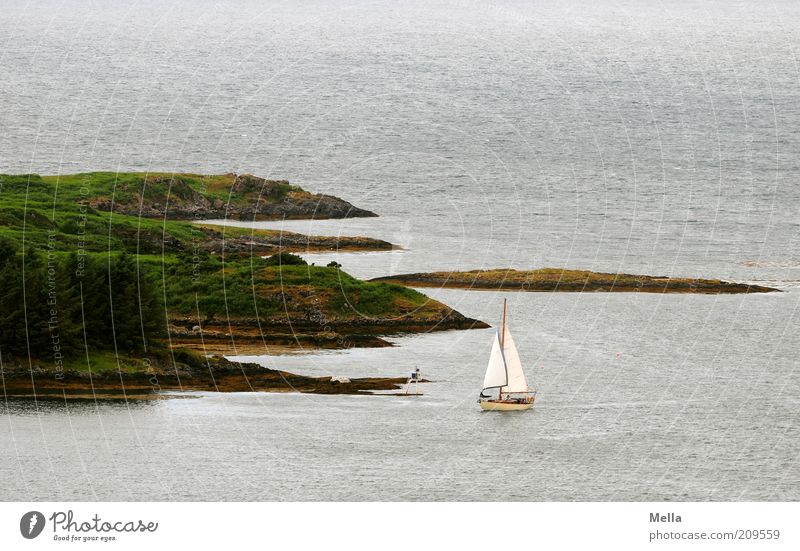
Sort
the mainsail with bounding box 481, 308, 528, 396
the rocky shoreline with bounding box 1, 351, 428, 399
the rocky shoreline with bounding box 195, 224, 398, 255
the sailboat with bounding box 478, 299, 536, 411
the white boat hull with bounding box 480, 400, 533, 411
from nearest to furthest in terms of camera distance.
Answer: the rocky shoreline with bounding box 1, 351, 428, 399 < the white boat hull with bounding box 480, 400, 533, 411 < the sailboat with bounding box 478, 299, 536, 411 < the mainsail with bounding box 481, 308, 528, 396 < the rocky shoreline with bounding box 195, 224, 398, 255

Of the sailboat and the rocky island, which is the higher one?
the rocky island

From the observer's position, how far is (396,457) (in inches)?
4048

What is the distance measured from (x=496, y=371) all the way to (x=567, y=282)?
56.9m

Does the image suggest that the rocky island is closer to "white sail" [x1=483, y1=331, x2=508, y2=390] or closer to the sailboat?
the sailboat

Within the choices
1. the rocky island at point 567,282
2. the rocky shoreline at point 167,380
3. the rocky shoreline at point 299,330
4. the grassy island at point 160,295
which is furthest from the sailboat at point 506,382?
the rocky island at point 567,282

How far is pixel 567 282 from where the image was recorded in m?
176

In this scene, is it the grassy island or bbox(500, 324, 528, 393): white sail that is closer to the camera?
the grassy island

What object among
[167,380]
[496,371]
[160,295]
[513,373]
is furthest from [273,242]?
[513,373]

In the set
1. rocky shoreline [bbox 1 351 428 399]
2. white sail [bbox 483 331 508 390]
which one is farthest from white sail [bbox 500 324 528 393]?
rocky shoreline [bbox 1 351 428 399]

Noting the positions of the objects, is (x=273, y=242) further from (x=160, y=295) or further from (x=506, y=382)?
(x=506, y=382)

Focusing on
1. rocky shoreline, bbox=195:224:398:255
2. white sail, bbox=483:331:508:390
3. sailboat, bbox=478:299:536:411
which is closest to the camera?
sailboat, bbox=478:299:536:411

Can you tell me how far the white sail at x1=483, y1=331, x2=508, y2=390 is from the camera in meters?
120

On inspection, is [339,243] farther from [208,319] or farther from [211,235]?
[208,319]

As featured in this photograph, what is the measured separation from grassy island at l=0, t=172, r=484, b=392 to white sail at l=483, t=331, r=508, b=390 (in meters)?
8.62
